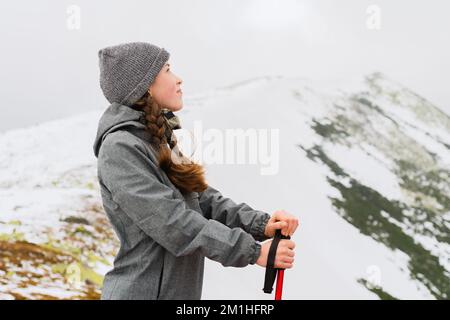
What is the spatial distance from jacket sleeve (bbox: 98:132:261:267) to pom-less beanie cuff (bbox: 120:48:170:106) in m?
0.40

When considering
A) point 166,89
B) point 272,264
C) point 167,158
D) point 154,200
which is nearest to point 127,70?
point 166,89

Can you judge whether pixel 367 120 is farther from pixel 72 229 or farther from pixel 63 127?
pixel 72 229

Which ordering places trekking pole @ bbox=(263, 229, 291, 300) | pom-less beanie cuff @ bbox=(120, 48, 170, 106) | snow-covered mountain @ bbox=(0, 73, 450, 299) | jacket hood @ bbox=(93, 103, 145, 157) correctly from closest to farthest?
trekking pole @ bbox=(263, 229, 291, 300) → jacket hood @ bbox=(93, 103, 145, 157) → pom-less beanie cuff @ bbox=(120, 48, 170, 106) → snow-covered mountain @ bbox=(0, 73, 450, 299)

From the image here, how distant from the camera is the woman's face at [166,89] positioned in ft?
11.1

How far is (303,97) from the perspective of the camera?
157ft

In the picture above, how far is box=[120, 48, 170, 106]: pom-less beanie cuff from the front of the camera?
10.7ft

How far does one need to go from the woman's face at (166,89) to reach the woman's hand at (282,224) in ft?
3.14

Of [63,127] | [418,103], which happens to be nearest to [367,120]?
[418,103]

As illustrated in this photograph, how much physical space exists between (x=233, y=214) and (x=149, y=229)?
0.82 metres

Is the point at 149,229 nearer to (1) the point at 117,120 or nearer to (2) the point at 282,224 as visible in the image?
(1) the point at 117,120

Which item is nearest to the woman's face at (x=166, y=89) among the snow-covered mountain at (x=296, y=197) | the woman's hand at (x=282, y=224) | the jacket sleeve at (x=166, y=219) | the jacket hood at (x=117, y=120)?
the jacket hood at (x=117, y=120)

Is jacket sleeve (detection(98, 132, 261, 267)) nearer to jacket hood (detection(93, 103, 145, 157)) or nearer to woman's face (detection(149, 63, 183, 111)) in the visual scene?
jacket hood (detection(93, 103, 145, 157))

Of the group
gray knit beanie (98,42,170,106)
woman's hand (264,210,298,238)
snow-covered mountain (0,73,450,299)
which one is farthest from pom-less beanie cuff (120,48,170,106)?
snow-covered mountain (0,73,450,299)

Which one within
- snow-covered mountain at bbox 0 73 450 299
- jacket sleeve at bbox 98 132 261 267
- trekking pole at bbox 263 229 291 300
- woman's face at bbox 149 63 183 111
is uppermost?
woman's face at bbox 149 63 183 111
